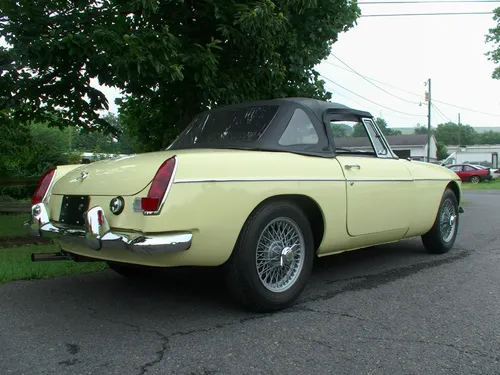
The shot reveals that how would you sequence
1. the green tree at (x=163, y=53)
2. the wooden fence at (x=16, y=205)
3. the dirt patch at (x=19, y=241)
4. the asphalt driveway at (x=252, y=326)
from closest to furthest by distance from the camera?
the asphalt driveway at (x=252, y=326) → the green tree at (x=163, y=53) → the dirt patch at (x=19, y=241) → the wooden fence at (x=16, y=205)

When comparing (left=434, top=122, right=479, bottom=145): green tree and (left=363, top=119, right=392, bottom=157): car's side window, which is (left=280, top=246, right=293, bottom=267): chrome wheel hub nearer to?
(left=363, top=119, right=392, bottom=157): car's side window

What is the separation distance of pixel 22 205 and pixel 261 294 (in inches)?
338

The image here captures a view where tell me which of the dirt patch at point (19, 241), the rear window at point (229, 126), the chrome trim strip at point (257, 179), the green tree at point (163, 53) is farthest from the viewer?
the dirt patch at point (19, 241)

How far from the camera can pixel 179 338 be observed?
10.5 feet

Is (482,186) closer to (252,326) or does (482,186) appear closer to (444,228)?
(444,228)

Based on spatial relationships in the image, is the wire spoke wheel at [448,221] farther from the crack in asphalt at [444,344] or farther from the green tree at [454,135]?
the green tree at [454,135]

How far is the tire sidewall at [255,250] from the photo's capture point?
3.49 m

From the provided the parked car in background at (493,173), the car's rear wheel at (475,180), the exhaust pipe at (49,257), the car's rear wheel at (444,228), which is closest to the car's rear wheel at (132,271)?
the exhaust pipe at (49,257)

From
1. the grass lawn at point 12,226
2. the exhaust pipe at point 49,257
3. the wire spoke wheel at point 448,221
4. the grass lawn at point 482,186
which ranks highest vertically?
the exhaust pipe at point 49,257

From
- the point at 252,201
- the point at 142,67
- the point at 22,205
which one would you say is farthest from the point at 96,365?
the point at 22,205

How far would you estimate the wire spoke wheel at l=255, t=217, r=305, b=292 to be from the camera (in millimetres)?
3734

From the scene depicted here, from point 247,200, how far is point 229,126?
133cm

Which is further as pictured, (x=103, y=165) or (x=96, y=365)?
(x=103, y=165)

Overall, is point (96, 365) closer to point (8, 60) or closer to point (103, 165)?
point (103, 165)
